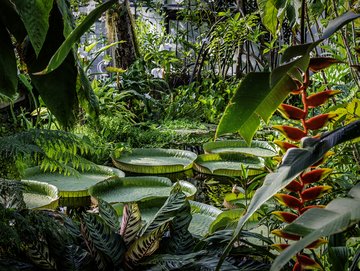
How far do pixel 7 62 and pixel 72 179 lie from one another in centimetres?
223

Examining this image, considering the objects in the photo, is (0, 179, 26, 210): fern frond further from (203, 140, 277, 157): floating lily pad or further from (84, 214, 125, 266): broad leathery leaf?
(203, 140, 277, 157): floating lily pad

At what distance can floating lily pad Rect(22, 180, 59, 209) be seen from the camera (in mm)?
2330

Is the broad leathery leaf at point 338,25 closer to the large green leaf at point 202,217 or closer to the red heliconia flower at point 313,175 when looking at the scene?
the red heliconia flower at point 313,175

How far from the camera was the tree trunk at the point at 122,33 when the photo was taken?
552cm

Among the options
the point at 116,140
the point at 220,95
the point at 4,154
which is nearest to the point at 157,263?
the point at 4,154

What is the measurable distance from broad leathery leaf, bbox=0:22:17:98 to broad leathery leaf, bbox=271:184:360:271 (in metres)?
0.58

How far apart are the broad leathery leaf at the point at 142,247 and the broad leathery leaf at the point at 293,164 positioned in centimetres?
65

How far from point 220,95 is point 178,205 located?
440 centimetres

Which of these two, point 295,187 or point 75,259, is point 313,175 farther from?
point 75,259

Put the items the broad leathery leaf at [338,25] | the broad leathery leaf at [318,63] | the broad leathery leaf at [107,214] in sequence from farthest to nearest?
the broad leathery leaf at [107,214], the broad leathery leaf at [318,63], the broad leathery leaf at [338,25]

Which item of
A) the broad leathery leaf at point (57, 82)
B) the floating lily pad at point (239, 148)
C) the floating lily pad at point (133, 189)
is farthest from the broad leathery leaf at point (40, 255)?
the floating lily pad at point (239, 148)

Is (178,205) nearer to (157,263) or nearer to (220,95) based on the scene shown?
(157,263)

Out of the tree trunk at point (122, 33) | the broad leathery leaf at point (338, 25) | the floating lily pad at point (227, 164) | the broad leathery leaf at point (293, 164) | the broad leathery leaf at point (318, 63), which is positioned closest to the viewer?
the broad leathery leaf at point (293, 164)

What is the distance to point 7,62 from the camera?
855mm
